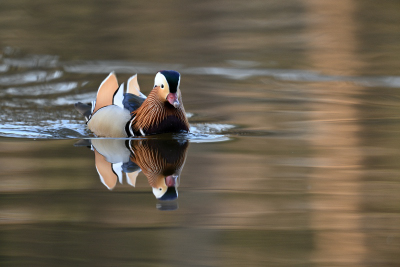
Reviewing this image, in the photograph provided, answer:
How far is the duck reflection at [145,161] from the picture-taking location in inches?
232

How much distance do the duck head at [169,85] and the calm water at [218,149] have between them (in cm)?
46

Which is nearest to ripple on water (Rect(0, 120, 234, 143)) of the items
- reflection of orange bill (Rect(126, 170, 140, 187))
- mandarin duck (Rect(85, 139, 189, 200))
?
mandarin duck (Rect(85, 139, 189, 200))

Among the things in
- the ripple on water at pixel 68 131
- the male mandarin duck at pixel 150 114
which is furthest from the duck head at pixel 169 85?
the ripple on water at pixel 68 131

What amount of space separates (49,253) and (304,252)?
1590 millimetres

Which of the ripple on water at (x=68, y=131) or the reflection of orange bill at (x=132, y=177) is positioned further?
the ripple on water at (x=68, y=131)

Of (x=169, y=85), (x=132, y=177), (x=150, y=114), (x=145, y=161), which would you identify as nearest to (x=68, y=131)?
(x=150, y=114)

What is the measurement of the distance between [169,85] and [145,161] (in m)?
1.27

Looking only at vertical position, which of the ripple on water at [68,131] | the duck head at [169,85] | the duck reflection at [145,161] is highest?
the duck head at [169,85]

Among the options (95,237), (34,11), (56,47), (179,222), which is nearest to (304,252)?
(179,222)

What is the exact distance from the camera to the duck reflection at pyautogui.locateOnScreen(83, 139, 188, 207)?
5.89m

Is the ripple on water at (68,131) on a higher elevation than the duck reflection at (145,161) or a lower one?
lower

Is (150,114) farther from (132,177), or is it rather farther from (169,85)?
(132,177)

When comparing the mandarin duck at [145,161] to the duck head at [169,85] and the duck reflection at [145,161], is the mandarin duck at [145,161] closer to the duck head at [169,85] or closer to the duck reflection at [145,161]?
the duck reflection at [145,161]

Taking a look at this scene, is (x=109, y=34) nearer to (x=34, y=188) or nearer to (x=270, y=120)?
(x=270, y=120)
